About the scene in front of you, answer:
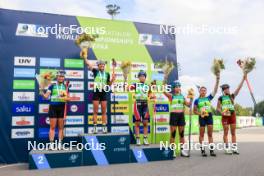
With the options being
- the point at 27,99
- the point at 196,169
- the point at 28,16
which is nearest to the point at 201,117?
the point at 196,169

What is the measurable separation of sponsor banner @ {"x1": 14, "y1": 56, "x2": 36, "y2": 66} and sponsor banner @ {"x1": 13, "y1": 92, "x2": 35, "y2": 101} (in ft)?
2.49

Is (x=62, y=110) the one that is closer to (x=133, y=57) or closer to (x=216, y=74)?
(x=133, y=57)

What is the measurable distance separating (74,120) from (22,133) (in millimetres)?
1356

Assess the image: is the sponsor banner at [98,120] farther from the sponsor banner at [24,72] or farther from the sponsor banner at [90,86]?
the sponsor banner at [24,72]

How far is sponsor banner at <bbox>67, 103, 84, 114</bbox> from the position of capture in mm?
8531

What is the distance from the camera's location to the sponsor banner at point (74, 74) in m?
8.61

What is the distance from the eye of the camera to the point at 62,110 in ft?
25.7

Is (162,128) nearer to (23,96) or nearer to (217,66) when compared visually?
(217,66)

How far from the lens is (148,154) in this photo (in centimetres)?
789

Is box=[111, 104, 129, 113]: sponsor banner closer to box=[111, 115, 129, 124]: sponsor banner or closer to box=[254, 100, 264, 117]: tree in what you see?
box=[111, 115, 129, 124]: sponsor banner

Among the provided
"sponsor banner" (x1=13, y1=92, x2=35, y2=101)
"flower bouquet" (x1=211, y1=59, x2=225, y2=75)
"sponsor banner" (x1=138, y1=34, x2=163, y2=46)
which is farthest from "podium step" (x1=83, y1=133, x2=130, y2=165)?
"sponsor banner" (x1=138, y1=34, x2=163, y2=46)

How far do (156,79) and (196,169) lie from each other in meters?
3.68

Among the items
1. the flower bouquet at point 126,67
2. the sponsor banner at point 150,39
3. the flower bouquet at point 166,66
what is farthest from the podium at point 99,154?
the sponsor banner at point 150,39

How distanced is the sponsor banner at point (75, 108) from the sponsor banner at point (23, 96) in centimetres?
96
